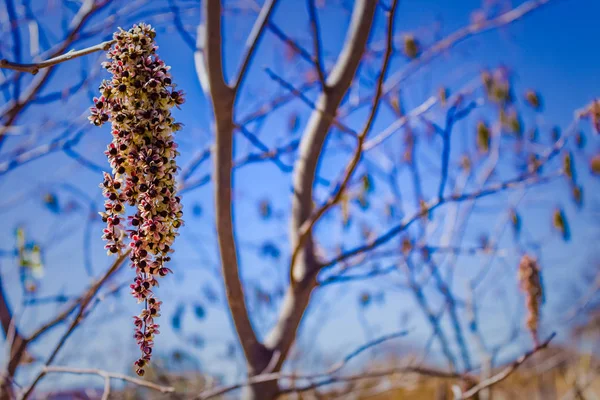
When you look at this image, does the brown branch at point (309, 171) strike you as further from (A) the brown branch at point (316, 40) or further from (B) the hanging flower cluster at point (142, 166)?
(B) the hanging flower cluster at point (142, 166)

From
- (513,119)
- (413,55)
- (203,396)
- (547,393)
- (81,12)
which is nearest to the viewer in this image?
(203,396)

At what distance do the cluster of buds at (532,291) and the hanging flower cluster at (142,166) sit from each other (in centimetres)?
170

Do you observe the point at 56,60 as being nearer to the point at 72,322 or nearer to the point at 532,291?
the point at 72,322

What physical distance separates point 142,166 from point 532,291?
1802 mm

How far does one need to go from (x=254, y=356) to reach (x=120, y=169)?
153 centimetres

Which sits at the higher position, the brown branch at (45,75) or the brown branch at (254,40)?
the brown branch at (45,75)

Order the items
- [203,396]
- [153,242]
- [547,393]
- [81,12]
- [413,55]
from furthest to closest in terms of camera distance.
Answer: [547,393] < [413,55] < [81,12] < [203,396] < [153,242]

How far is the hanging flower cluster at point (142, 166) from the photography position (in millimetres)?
852

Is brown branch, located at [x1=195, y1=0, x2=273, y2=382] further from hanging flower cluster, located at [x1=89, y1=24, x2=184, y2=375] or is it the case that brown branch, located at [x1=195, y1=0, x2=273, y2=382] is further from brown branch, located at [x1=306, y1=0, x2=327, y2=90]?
hanging flower cluster, located at [x1=89, y1=24, x2=184, y2=375]

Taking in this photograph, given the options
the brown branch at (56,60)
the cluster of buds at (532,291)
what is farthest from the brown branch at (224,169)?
the cluster of buds at (532,291)

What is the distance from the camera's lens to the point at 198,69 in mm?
2199

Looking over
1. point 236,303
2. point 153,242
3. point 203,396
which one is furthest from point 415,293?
point 153,242

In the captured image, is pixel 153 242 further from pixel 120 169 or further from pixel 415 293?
pixel 415 293

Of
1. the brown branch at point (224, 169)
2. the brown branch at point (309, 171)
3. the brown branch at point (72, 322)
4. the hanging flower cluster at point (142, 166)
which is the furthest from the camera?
the brown branch at point (309, 171)
